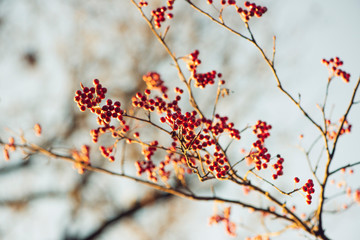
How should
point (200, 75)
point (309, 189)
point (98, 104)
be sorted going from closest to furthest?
point (98, 104)
point (309, 189)
point (200, 75)

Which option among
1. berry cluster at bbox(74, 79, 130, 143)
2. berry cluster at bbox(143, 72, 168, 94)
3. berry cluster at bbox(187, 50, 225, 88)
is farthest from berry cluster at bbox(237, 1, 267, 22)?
berry cluster at bbox(74, 79, 130, 143)

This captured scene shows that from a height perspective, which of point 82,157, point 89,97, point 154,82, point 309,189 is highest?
point 154,82

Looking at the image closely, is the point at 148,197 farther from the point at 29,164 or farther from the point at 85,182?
the point at 29,164

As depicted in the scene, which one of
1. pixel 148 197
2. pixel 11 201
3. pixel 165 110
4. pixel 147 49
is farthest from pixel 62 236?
pixel 165 110

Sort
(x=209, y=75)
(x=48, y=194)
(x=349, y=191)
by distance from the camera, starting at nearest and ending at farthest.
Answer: (x=209, y=75) → (x=349, y=191) → (x=48, y=194)

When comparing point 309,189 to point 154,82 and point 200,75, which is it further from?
point 154,82

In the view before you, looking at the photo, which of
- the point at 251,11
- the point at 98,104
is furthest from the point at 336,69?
the point at 98,104

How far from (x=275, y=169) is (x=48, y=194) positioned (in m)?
7.02

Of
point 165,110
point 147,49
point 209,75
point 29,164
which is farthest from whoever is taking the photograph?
point 147,49

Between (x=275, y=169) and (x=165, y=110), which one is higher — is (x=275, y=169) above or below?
below

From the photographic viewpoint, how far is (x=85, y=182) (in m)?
7.35

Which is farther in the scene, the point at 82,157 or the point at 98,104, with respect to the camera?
the point at 82,157

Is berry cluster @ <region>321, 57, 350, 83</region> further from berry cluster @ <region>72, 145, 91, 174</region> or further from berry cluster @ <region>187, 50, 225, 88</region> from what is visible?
berry cluster @ <region>72, 145, 91, 174</region>

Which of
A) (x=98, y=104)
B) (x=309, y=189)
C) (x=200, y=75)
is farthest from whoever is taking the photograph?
(x=200, y=75)
